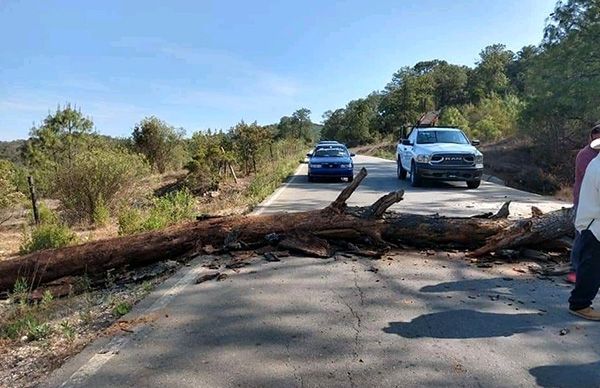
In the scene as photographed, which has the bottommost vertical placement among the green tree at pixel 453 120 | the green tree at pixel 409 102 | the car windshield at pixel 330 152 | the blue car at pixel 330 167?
the blue car at pixel 330 167

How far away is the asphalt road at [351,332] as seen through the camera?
3.57 meters

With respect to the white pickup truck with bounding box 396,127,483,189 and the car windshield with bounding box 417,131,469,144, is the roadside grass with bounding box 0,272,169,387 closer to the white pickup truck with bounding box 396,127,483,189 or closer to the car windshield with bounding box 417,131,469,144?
the white pickup truck with bounding box 396,127,483,189

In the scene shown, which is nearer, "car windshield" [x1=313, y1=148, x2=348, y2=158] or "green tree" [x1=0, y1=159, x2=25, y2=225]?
"green tree" [x1=0, y1=159, x2=25, y2=225]

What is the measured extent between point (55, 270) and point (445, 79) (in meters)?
92.2

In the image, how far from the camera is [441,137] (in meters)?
17.5

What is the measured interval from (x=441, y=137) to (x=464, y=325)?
13.8m

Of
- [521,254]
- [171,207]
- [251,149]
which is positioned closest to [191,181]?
[251,149]

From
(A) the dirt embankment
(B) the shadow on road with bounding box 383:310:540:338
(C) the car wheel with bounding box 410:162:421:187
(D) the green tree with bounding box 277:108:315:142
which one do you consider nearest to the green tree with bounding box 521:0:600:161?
(A) the dirt embankment

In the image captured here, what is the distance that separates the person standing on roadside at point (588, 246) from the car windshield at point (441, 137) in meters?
12.8

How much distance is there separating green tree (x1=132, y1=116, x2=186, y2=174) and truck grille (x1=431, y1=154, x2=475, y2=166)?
24312 mm

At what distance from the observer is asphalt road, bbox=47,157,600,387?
3570 mm

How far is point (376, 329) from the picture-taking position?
4418mm

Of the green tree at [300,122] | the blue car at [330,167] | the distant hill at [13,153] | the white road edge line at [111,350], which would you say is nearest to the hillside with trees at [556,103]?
the blue car at [330,167]

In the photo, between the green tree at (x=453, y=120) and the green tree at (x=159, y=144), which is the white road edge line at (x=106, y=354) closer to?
the green tree at (x=159, y=144)
